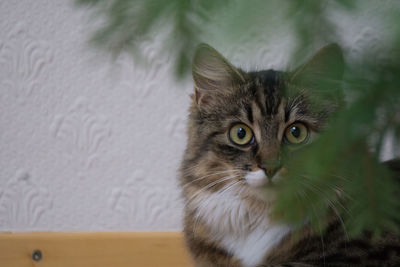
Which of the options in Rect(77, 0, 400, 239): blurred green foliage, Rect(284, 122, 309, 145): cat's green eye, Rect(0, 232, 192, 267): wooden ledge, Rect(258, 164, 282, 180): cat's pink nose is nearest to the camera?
Rect(77, 0, 400, 239): blurred green foliage

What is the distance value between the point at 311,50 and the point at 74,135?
1090 millimetres

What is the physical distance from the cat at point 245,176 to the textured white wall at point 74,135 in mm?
367

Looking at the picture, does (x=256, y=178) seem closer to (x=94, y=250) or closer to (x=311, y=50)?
(x=311, y=50)

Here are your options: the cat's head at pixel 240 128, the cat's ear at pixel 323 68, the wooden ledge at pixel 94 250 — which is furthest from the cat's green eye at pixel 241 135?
the wooden ledge at pixel 94 250

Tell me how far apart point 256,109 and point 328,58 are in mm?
443

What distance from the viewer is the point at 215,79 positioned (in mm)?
742

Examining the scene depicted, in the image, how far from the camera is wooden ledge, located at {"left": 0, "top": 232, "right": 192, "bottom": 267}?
44.2 inches

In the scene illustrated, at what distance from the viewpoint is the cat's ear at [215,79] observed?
0.68m

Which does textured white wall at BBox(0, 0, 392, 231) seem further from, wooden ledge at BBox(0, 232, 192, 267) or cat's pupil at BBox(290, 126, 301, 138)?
cat's pupil at BBox(290, 126, 301, 138)

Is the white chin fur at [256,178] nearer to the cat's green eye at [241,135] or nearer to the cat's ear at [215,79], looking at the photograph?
the cat's green eye at [241,135]

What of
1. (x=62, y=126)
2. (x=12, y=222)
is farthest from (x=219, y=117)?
(x=12, y=222)

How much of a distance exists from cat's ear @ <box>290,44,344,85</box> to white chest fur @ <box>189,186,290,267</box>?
435 mm

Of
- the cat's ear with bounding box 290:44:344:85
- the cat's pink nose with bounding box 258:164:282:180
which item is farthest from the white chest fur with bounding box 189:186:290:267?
the cat's ear with bounding box 290:44:344:85

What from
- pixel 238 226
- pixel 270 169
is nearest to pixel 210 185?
pixel 238 226
